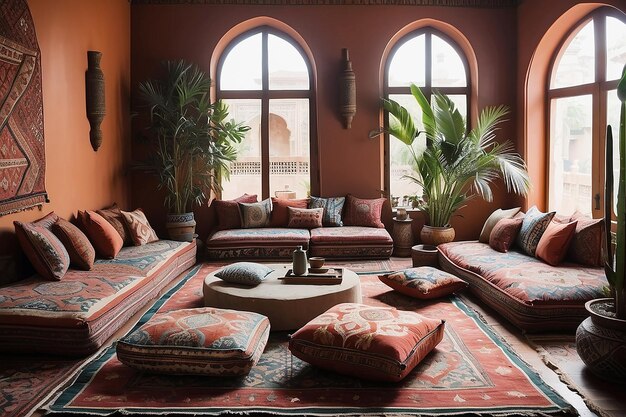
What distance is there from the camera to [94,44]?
683 centimetres

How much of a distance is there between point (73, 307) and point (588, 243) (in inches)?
165

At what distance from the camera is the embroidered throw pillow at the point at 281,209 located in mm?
7996

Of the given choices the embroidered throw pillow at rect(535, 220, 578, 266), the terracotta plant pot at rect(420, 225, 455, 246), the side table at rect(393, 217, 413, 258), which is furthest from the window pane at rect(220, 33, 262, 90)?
the embroidered throw pillow at rect(535, 220, 578, 266)

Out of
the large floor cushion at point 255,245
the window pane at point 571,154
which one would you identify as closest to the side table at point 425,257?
the large floor cushion at point 255,245

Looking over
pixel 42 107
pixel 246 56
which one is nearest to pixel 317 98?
pixel 246 56

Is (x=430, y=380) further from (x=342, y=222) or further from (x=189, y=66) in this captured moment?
(x=189, y=66)

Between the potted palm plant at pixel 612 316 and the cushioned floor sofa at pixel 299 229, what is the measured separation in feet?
12.2

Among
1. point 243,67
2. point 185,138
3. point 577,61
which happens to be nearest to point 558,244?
point 577,61

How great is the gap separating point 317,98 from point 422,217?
2110 millimetres

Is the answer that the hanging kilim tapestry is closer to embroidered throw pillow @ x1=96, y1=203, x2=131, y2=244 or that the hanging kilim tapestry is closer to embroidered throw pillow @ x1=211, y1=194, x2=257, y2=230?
embroidered throw pillow @ x1=96, y1=203, x2=131, y2=244

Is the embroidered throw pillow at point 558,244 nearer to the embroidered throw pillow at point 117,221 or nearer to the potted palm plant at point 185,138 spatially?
the potted palm plant at point 185,138

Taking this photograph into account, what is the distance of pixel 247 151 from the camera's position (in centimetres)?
848

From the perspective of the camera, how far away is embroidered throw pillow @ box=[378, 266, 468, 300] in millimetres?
5492

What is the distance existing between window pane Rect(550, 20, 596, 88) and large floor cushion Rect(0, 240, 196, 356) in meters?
5.09
